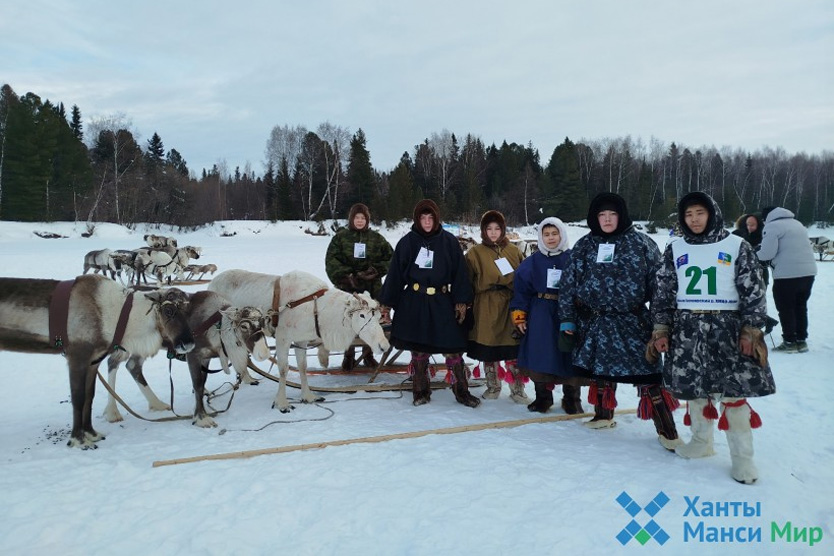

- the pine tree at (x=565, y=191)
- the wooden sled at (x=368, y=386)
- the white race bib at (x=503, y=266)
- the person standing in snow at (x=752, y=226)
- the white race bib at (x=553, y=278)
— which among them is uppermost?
the pine tree at (x=565, y=191)

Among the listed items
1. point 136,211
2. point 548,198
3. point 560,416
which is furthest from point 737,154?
point 560,416

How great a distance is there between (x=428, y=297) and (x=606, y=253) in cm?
174

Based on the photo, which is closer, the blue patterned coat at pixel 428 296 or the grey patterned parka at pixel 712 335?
the grey patterned parka at pixel 712 335

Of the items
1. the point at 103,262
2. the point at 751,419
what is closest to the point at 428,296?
the point at 751,419

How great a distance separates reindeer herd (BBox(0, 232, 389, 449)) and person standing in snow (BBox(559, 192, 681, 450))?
1.86 m

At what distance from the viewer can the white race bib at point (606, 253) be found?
3.71 meters

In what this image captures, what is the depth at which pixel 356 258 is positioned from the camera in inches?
232

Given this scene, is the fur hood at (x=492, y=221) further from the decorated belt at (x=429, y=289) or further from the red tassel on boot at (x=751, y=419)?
the red tassel on boot at (x=751, y=419)

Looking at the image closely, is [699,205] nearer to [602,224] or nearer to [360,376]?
[602,224]

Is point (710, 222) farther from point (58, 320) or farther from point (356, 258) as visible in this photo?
point (58, 320)

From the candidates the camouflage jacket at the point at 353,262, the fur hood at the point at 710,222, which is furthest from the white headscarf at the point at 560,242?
the camouflage jacket at the point at 353,262

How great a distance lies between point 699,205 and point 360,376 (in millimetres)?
4174

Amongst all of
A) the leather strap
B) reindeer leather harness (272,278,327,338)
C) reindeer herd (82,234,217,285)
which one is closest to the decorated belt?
reindeer leather harness (272,278,327,338)

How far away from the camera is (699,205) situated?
125 inches
